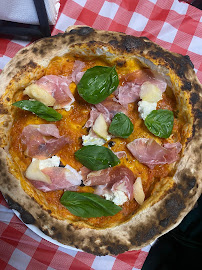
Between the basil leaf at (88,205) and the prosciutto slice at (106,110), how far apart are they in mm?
405

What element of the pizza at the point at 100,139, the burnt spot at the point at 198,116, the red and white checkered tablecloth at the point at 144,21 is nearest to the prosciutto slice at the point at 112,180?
the pizza at the point at 100,139

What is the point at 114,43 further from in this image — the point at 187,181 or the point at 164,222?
the point at 164,222

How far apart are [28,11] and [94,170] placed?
109 centimetres

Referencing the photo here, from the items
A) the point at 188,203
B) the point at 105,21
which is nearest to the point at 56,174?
the point at 188,203

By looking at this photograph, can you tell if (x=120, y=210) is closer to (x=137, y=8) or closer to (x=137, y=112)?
(x=137, y=112)

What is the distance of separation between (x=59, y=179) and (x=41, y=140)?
0.23 meters

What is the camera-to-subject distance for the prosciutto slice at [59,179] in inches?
72.4

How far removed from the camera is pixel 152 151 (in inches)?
73.1

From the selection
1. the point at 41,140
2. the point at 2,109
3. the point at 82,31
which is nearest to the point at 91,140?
the point at 41,140

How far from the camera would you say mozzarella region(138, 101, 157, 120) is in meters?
1.88

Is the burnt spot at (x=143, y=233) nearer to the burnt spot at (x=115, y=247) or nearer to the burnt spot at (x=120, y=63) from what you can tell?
the burnt spot at (x=115, y=247)

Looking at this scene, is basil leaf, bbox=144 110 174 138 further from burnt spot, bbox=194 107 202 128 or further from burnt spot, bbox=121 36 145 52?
burnt spot, bbox=121 36 145 52

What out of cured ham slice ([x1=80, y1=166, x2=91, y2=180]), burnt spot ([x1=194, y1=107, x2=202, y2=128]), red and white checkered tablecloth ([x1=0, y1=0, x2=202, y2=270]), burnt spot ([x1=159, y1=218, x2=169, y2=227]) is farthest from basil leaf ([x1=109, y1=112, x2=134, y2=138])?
red and white checkered tablecloth ([x1=0, y1=0, x2=202, y2=270])

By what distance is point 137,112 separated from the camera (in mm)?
1976
